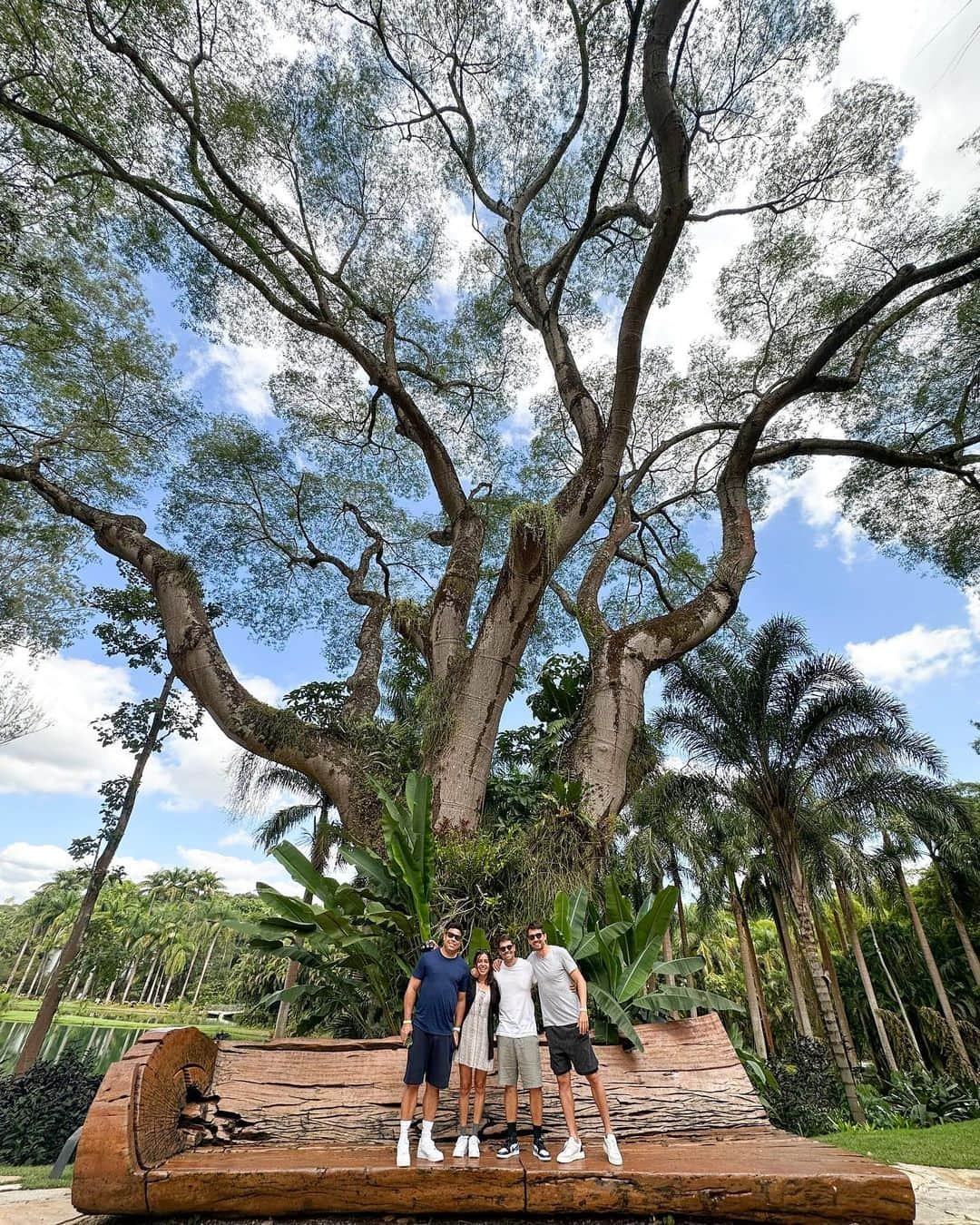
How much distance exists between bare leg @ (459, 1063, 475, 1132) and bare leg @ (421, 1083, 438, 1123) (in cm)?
14

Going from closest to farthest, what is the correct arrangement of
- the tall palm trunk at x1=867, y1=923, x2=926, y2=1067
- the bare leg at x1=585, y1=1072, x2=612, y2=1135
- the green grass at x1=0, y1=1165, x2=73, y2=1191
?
the bare leg at x1=585, y1=1072, x2=612, y2=1135 < the green grass at x1=0, y1=1165, x2=73, y2=1191 < the tall palm trunk at x1=867, y1=923, x2=926, y2=1067

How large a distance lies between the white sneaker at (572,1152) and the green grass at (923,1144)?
3.06 m

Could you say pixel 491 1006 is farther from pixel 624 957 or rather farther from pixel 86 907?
pixel 86 907

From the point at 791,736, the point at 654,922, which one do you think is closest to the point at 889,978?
the point at 791,736

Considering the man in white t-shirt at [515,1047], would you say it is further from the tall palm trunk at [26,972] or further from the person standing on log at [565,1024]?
the tall palm trunk at [26,972]

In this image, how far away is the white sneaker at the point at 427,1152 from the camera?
2.76 metres

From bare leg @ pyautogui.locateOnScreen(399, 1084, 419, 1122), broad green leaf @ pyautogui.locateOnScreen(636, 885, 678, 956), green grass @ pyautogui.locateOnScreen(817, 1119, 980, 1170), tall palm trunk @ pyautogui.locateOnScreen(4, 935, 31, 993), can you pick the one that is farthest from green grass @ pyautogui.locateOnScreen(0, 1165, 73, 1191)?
tall palm trunk @ pyautogui.locateOnScreen(4, 935, 31, 993)

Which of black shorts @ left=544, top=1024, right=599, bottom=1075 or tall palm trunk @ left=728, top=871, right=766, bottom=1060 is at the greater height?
tall palm trunk @ left=728, top=871, right=766, bottom=1060

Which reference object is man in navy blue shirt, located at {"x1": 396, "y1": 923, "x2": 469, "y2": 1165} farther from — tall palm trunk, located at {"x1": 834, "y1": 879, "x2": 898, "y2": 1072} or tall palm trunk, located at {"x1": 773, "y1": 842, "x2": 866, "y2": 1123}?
tall palm trunk, located at {"x1": 834, "y1": 879, "x2": 898, "y2": 1072}

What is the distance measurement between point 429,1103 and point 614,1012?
1.20m

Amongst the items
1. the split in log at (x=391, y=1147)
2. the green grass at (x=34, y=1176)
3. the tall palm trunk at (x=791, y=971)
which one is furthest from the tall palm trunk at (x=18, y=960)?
the split in log at (x=391, y=1147)

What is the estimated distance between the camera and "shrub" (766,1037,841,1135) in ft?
28.1

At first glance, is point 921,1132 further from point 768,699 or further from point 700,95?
point 700,95

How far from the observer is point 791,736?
10.7 metres
